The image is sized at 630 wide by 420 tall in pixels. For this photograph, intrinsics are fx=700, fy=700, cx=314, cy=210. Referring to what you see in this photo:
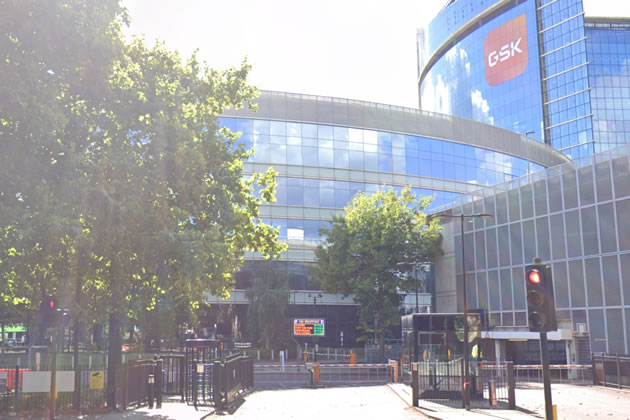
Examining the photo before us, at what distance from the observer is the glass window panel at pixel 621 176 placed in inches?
1329

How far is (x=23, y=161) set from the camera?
691 inches

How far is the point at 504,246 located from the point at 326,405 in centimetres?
2307

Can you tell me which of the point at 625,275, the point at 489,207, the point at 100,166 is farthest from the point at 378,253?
the point at 100,166

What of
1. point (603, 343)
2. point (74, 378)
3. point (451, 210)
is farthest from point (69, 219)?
point (451, 210)

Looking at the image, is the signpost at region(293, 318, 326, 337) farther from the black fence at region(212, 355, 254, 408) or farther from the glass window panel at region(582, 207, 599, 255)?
the black fence at region(212, 355, 254, 408)

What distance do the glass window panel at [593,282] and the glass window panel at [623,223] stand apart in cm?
201

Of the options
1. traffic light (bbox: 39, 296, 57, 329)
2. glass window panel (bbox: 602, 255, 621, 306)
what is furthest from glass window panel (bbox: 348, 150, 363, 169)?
traffic light (bbox: 39, 296, 57, 329)

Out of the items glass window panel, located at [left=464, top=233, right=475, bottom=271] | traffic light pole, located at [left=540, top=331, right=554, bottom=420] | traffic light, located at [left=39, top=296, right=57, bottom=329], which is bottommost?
traffic light pole, located at [left=540, top=331, right=554, bottom=420]

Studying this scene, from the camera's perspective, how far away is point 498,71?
13225 centimetres

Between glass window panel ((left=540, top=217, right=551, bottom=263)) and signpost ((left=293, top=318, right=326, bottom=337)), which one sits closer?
glass window panel ((left=540, top=217, right=551, bottom=263))

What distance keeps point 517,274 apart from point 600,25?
10182 centimetres

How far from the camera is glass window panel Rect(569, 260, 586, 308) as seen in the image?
121 feet

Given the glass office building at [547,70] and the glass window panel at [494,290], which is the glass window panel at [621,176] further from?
the glass office building at [547,70]

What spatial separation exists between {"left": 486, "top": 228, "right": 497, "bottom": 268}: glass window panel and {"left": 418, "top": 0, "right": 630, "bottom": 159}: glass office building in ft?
277
